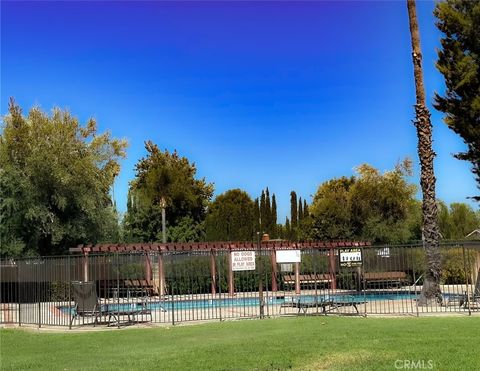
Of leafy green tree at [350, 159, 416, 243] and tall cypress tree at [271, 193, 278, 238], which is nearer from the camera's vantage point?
leafy green tree at [350, 159, 416, 243]

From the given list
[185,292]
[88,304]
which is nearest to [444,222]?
[185,292]

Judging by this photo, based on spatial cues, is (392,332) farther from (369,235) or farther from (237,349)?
(369,235)

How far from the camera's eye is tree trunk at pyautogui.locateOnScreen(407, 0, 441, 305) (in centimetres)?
1795

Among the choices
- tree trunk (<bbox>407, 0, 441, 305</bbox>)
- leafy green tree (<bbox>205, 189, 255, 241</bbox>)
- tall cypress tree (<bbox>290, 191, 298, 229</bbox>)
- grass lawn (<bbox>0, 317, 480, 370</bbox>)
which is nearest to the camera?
grass lawn (<bbox>0, 317, 480, 370</bbox>)

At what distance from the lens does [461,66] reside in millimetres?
20078

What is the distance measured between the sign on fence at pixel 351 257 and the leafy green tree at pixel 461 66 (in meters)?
7.54

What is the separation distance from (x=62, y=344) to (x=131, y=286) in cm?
873

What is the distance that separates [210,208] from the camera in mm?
54688

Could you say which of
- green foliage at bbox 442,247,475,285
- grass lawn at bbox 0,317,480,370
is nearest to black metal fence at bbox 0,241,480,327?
grass lawn at bbox 0,317,480,370

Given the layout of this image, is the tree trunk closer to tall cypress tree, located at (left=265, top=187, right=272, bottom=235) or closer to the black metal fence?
the black metal fence

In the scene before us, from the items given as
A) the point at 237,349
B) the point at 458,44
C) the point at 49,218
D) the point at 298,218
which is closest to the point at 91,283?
the point at 237,349

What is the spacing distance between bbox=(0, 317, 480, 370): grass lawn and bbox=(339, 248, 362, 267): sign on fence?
251cm

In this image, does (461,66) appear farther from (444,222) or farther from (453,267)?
(444,222)

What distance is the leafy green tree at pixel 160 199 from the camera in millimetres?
50781
